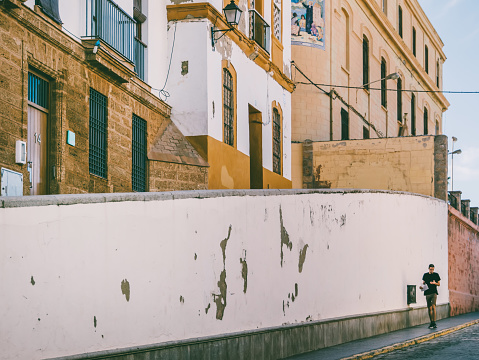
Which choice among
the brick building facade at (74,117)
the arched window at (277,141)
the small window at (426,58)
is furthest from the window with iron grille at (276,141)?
the small window at (426,58)

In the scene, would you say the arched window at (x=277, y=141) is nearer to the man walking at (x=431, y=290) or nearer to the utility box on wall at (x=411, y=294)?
the utility box on wall at (x=411, y=294)

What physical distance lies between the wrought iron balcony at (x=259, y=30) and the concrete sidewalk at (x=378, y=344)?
8519 mm

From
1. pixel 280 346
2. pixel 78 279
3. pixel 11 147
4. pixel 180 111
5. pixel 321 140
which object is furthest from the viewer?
pixel 321 140

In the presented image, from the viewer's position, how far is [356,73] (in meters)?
36.0

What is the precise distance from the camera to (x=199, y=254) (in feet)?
40.0

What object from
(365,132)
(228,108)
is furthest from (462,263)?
(228,108)

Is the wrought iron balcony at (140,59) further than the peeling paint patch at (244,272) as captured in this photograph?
Yes

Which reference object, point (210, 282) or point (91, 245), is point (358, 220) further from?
point (91, 245)

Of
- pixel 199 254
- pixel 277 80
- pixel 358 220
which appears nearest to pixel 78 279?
pixel 199 254

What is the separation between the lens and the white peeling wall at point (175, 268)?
31.1 ft

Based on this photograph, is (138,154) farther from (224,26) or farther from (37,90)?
(224,26)

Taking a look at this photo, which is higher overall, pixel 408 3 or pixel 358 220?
pixel 408 3

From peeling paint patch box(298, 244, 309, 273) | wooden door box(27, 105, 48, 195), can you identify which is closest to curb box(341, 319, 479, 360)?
peeling paint patch box(298, 244, 309, 273)

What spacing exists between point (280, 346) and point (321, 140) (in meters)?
18.0
